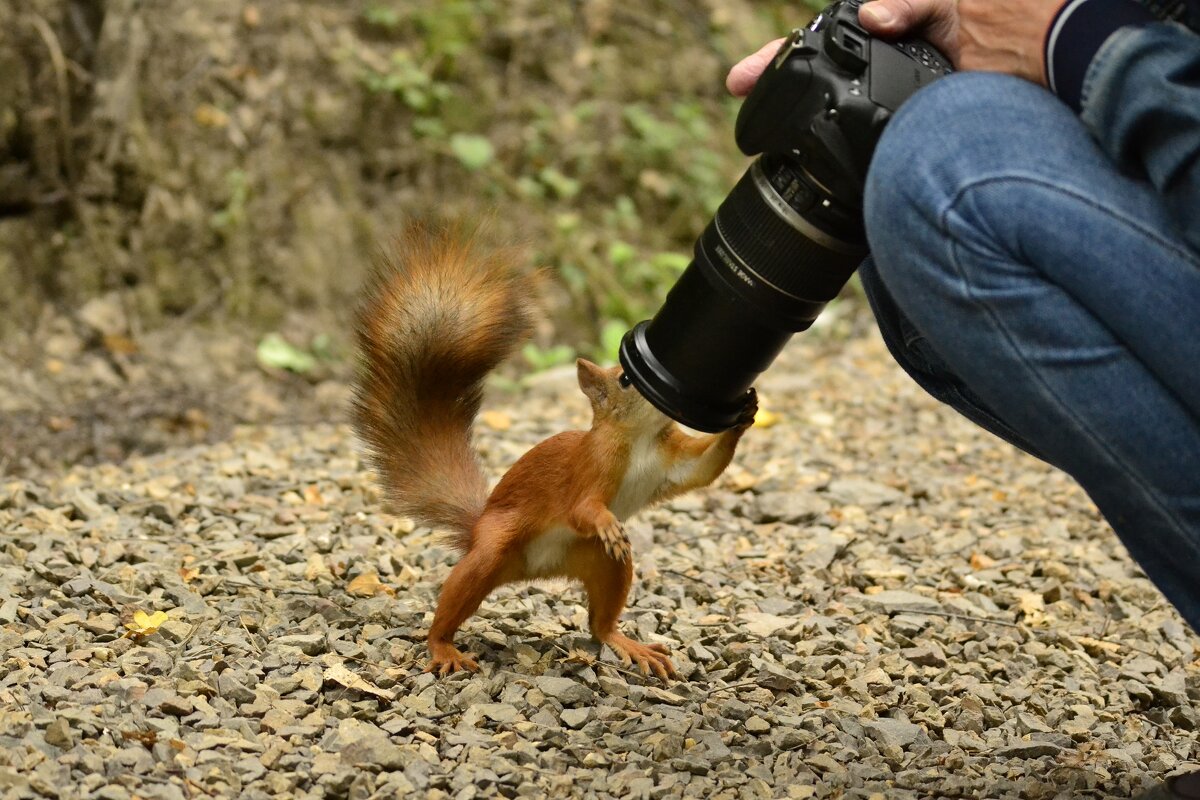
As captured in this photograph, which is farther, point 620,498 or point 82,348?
point 82,348

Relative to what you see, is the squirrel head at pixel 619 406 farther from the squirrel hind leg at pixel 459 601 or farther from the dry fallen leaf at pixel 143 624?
the dry fallen leaf at pixel 143 624

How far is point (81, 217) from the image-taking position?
525 cm

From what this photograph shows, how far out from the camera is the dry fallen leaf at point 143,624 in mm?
2546

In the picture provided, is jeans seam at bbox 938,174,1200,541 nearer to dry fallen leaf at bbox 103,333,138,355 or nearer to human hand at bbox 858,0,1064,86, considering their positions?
human hand at bbox 858,0,1064,86

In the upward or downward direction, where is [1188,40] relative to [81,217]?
upward

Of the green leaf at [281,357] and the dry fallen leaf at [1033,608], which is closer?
the dry fallen leaf at [1033,608]

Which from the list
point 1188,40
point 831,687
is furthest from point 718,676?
point 1188,40

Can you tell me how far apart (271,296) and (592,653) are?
3387 millimetres

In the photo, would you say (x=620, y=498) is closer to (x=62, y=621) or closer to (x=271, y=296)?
(x=62, y=621)

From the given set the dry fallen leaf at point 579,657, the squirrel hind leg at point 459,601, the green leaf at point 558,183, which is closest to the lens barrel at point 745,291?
the squirrel hind leg at point 459,601

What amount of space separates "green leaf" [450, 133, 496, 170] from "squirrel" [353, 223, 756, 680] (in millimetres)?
3582

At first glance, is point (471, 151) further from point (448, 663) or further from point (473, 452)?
point (448, 663)

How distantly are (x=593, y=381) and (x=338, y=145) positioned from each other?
3725 mm

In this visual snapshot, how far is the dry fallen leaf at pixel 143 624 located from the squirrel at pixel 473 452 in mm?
497
